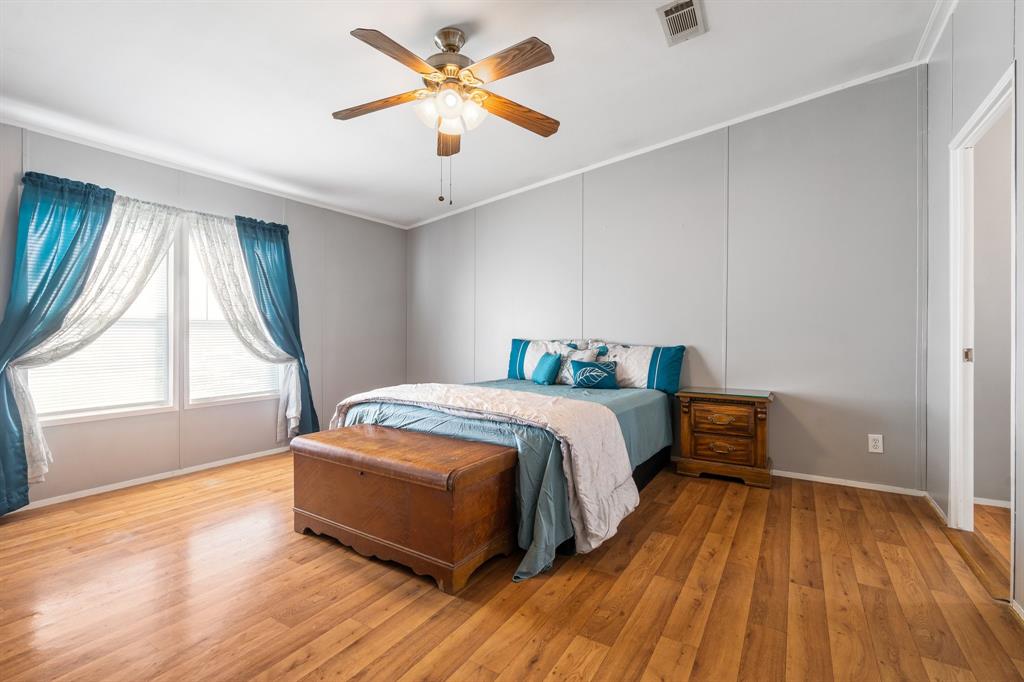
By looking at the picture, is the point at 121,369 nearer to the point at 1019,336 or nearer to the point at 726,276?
the point at 726,276

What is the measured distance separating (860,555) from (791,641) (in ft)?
3.14

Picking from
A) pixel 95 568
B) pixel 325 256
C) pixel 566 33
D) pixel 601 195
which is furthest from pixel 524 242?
pixel 95 568

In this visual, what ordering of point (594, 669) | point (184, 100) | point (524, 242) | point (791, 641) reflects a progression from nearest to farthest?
point (594, 669) → point (791, 641) → point (184, 100) → point (524, 242)

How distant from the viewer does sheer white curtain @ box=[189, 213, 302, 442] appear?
395 cm

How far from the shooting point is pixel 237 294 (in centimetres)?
412

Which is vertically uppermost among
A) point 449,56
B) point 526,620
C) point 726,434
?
point 449,56

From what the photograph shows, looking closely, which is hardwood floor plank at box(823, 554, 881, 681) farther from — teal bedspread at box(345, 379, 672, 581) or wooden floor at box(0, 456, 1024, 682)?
teal bedspread at box(345, 379, 672, 581)

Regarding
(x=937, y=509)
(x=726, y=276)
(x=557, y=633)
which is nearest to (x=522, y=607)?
(x=557, y=633)

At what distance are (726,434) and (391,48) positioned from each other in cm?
317

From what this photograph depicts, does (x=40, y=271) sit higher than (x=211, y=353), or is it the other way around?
(x=40, y=271)

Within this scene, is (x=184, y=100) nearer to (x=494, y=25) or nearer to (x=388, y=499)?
(x=494, y=25)

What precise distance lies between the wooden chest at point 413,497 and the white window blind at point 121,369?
1978 millimetres

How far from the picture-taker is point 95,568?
2264 mm

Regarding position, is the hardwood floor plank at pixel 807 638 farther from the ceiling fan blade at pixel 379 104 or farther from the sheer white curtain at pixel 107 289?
the sheer white curtain at pixel 107 289
